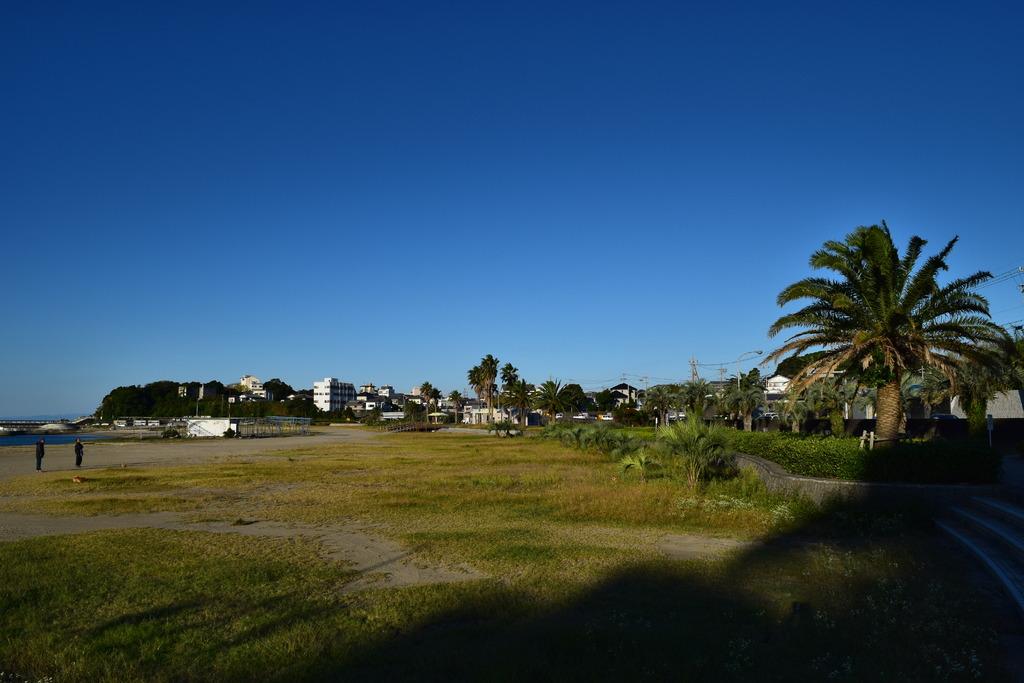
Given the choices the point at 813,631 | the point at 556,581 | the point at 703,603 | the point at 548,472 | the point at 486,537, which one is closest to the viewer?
the point at 813,631

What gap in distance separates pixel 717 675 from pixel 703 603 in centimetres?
256

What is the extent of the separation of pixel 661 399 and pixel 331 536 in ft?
225

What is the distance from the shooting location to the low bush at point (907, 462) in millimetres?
14016

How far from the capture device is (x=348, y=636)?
770cm

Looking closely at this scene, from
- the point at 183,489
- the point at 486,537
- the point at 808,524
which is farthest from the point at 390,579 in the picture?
the point at 183,489

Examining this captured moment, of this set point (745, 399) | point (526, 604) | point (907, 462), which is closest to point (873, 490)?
point (907, 462)

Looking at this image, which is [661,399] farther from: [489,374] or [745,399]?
[489,374]

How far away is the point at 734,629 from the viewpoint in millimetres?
7750

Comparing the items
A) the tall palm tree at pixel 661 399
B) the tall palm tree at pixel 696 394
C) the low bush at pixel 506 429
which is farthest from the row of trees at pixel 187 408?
the tall palm tree at pixel 696 394

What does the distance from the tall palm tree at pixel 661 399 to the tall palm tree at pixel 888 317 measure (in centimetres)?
5577

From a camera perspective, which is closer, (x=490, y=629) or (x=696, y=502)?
(x=490, y=629)

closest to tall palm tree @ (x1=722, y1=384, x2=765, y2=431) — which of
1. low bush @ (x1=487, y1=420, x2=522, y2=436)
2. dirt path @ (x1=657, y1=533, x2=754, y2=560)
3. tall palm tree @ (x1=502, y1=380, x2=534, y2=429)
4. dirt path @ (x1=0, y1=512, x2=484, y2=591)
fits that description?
low bush @ (x1=487, y1=420, x2=522, y2=436)

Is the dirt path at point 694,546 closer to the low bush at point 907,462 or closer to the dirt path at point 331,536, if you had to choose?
the dirt path at point 331,536

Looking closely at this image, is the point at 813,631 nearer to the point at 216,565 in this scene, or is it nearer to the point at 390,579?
the point at 390,579
